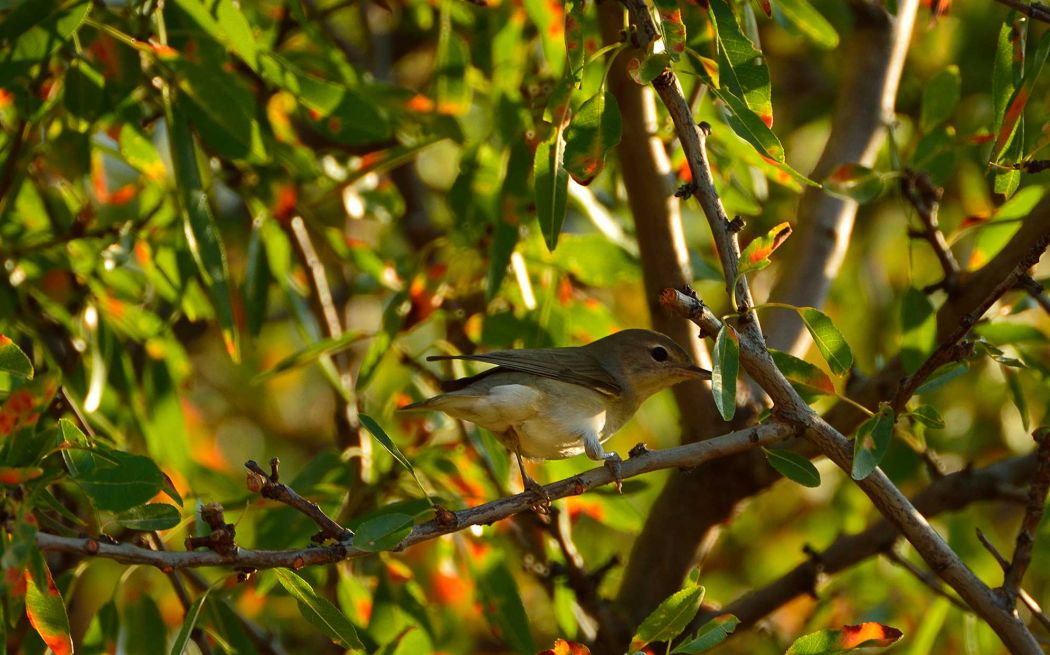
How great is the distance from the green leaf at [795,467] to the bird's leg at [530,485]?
21.0 inches

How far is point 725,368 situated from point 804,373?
1.59 ft

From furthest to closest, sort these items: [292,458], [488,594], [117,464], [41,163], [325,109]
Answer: [292,458], [41,163], [488,594], [325,109], [117,464]

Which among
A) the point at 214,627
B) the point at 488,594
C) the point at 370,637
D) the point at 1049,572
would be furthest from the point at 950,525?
the point at 214,627

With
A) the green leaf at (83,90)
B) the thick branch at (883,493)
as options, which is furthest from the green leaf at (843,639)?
the green leaf at (83,90)

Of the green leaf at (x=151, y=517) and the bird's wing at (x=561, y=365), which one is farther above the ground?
the green leaf at (x=151, y=517)

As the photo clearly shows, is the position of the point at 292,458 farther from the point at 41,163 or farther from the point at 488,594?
the point at 488,594

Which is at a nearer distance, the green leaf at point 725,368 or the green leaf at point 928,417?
the green leaf at point 725,368

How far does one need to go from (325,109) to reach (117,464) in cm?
145

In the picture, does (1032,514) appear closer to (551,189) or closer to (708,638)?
(708,638)

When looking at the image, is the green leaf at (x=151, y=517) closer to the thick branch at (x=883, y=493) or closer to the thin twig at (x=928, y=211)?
the thick branch at (x=883, y=493)

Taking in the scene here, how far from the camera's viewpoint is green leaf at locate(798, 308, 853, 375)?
270 centimetres

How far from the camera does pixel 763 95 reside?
273 centimetres

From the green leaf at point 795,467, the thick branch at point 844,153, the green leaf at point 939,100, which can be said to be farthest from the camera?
the thick branch at point 844,153

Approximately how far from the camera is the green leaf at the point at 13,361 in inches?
98.0
